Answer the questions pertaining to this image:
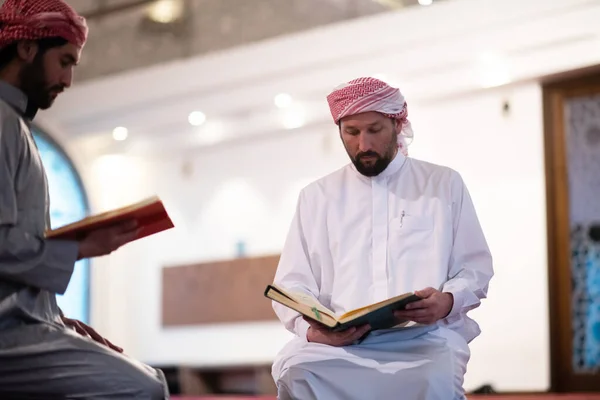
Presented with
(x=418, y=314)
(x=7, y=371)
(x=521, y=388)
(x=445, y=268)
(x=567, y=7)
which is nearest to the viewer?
(x=7, y=371)

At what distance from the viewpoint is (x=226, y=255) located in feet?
32.9

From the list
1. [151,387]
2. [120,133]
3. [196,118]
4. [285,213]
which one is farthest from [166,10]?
[151,387]

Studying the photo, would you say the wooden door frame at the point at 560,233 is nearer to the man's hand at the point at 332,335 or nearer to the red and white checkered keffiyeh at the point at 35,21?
the man's hand at the point at 332,335

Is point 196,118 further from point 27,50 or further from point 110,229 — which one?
point 110,229

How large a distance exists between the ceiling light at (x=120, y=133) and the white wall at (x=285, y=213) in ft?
1.95

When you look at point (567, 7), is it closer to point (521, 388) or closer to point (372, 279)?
point (521, 388)

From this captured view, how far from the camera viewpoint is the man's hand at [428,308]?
2.77 metres

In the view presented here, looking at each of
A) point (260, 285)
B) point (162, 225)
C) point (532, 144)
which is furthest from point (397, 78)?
point (162, 225)

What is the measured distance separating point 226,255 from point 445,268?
705 centimetres

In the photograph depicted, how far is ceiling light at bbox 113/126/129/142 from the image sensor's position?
33.3ft

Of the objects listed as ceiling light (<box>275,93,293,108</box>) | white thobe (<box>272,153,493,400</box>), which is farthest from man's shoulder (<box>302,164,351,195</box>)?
ceiling light (<box>275,93,293,108</box>)

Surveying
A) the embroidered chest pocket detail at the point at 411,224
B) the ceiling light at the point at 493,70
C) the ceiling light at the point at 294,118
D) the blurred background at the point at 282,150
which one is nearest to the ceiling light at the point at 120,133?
the blurred background at the point at 282,150

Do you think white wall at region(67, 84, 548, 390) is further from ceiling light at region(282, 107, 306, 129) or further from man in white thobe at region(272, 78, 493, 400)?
man in white thobe at region(272, 78, 493, 400)

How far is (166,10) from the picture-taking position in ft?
29.3
